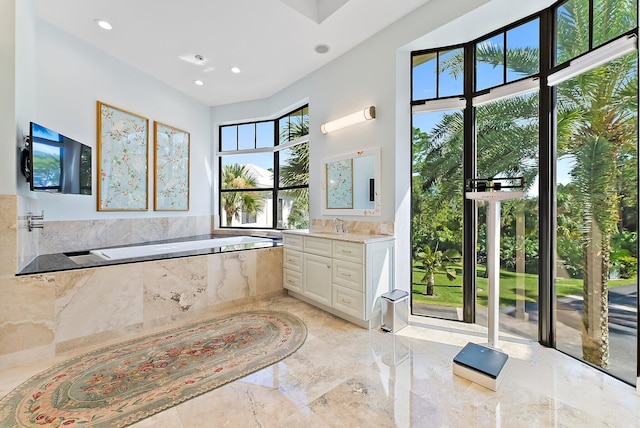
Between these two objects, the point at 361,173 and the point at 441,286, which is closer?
the point at 441,286

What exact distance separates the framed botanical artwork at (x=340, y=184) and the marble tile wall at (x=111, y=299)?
4.04 ft

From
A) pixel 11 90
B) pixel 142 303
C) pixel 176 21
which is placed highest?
pixel 176 21

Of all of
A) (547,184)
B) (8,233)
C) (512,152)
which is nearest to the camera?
(8,233)

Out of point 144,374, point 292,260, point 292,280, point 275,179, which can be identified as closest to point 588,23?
point 292,260

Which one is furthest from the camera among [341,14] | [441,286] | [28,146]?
[441,286]

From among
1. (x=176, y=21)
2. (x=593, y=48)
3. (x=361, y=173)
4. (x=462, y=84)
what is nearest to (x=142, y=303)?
(x=361, y=173)

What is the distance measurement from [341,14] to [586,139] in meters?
2.32

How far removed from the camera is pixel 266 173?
4.68m

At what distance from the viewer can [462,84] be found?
8.84 feet

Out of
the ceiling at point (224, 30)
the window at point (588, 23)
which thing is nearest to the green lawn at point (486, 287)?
the window at point (588, 23)

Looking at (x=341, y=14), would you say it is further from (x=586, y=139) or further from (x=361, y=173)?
(x=586, y=139)

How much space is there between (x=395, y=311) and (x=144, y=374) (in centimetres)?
200

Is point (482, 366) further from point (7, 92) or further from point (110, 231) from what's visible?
point (110, 231)

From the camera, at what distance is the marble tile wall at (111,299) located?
1.97 meters
